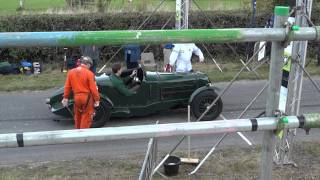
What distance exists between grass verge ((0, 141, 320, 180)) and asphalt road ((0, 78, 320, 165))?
1.39 ft

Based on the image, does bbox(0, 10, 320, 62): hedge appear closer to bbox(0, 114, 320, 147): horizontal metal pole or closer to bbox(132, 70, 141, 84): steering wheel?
bbox(132, 70, 141, 84): steering wheel

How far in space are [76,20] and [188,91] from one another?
751 cm

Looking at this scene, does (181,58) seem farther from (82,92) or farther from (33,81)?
(33,81)

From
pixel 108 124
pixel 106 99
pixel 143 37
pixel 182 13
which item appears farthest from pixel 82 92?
pixel 143 37

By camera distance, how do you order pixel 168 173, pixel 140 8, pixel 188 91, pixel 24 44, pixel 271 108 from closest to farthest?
pixel 24 44
pixel 271 108
pixel 168 173
pixel 188 91
pixel 140 8

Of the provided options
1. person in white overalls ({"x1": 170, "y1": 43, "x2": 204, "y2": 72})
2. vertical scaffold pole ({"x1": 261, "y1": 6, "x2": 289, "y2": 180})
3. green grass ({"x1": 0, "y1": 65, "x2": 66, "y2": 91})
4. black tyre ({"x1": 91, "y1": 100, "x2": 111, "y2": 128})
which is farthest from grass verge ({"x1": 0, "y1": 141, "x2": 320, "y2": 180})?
green grass ({"x1": 0, "y1": 65, "x2": 66, "y2": 91})

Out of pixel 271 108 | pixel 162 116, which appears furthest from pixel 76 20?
pixel 271 108

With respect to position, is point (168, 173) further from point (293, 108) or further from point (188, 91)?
point (188, 91)

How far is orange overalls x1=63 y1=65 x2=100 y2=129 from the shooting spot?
27.9ft

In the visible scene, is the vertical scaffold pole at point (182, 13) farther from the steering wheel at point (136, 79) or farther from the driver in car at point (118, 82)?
the driver in car at point (118, 82)

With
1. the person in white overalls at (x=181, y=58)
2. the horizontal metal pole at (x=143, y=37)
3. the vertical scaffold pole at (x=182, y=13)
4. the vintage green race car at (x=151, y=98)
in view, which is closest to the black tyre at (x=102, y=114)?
the vintage green race car at (x=151, y=98)

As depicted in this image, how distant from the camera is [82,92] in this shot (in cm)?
855

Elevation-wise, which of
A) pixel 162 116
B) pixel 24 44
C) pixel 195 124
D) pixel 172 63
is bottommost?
pixel 162 116

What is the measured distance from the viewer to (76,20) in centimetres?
1625
